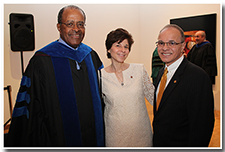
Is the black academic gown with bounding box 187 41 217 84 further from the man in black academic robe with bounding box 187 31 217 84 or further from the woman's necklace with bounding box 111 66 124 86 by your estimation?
the woman's necklace with bounding box 111 66 124 86

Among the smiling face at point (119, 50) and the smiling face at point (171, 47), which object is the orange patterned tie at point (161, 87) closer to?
the smiling face at point (171, 47)

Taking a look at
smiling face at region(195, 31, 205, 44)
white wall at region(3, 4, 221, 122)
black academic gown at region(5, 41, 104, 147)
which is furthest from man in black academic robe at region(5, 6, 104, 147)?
smiling face at region(195, 31, 205, 44)

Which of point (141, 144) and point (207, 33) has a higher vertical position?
point (207, 33)

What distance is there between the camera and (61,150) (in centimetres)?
171

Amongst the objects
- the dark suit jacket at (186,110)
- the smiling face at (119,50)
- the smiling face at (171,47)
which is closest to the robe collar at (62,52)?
the smiling face at (119,50)

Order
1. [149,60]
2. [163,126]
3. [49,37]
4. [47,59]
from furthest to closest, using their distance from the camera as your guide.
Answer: [149,60] → [49,37] → [47,59] → [163,126]

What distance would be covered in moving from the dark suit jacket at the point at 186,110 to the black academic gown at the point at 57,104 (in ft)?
2.12

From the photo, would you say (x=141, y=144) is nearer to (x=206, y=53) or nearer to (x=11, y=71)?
(x=11, y=71)

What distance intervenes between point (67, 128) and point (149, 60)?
5021 mm

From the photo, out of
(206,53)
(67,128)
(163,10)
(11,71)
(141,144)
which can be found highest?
(163,10)

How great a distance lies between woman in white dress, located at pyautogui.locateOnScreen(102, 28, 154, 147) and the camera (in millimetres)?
1830

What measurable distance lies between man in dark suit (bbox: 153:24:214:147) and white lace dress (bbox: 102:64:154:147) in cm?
18

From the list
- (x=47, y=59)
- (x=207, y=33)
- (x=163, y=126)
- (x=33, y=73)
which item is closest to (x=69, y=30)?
(x=47, y=59)

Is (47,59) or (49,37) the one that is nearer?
(47,59)
